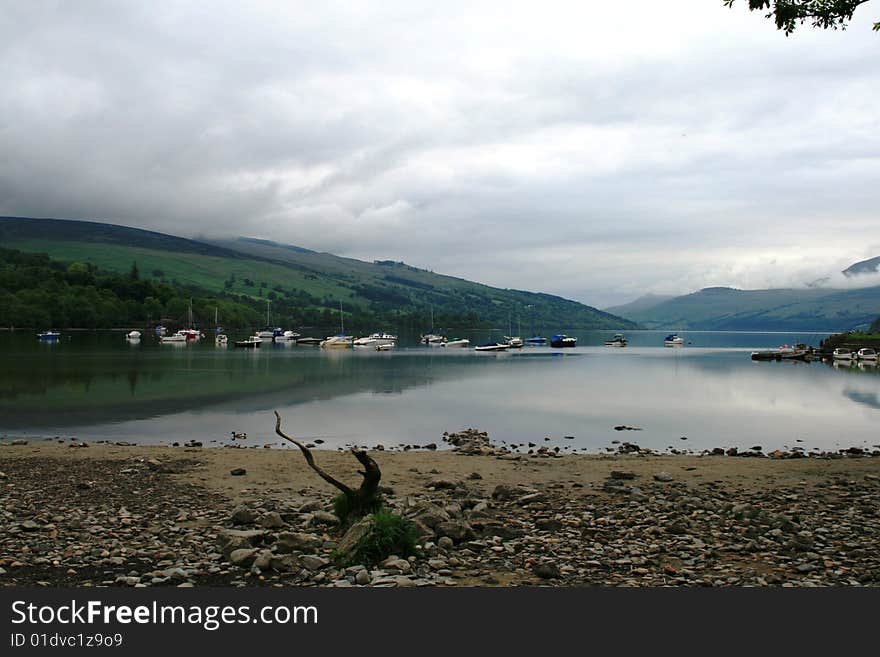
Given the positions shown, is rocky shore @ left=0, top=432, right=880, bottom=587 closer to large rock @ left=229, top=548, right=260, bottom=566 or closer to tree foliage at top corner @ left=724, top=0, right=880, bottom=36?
large rock @ left=229, top=548, right=260, bottom=566

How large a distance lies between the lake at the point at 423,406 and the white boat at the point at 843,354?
30.7 meters

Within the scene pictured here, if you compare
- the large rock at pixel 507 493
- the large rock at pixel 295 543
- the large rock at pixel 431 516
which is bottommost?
the large rock at pixel 507 493

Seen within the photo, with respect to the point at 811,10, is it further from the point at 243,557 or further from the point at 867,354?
the point at 867,354

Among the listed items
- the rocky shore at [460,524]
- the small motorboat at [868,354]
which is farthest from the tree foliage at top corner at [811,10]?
the small motorboat at [868,354]

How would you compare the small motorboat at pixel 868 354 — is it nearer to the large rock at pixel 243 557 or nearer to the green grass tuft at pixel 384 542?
the green grass tuft at pixel 384 542

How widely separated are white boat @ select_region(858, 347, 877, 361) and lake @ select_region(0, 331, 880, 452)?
28279 millimetres

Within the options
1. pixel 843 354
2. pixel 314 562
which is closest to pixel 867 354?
pixel 843 354

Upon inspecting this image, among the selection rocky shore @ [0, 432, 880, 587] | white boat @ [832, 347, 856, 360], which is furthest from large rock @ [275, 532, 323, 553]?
white boat @ [832, 347, 856, 360]

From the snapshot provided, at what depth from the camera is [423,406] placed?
49875 mm

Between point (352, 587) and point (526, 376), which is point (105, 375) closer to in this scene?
point (526, 376)

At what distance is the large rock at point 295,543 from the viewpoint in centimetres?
1222

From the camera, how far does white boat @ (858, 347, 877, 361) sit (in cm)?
11058

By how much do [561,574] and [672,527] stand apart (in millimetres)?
3852

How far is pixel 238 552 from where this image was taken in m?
11.6
